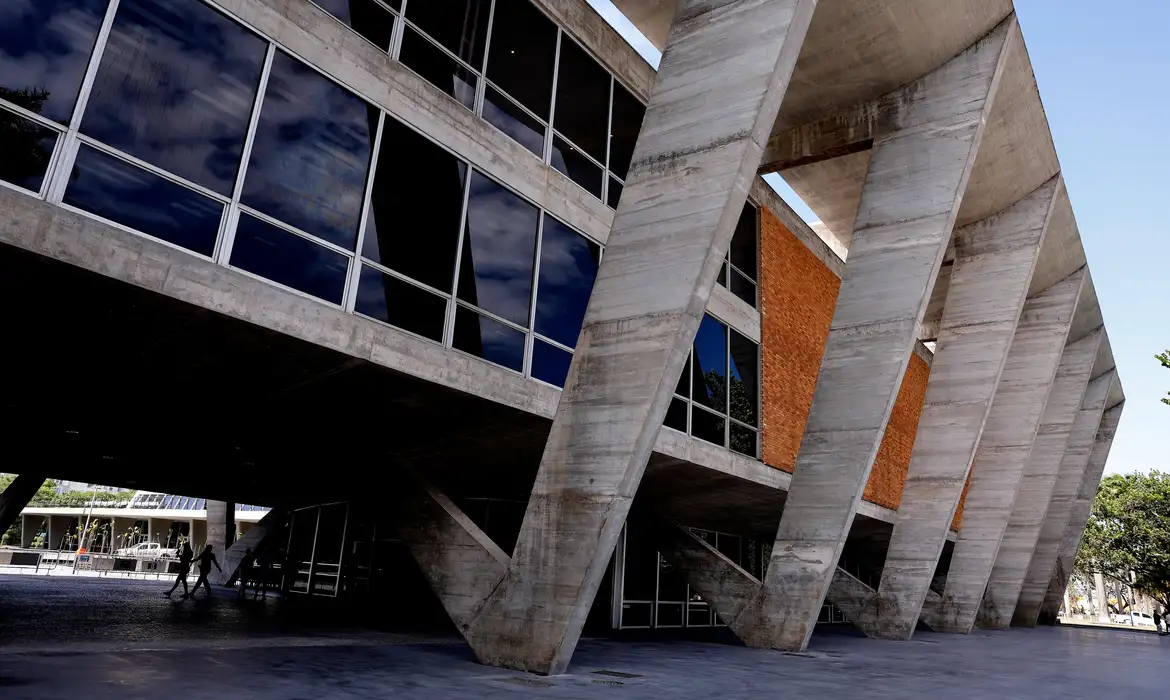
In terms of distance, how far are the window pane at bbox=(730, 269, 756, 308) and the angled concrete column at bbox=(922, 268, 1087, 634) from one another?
1163cm

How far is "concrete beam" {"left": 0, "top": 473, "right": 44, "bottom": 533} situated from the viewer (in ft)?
65.7

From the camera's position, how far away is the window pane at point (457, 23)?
10906 millimetres

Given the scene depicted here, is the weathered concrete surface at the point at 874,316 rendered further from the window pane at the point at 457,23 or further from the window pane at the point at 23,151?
the window pane at the point at 23,151

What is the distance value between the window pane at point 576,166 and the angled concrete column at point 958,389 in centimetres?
1329

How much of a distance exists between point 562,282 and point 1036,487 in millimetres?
27889

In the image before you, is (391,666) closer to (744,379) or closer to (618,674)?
(618,674)

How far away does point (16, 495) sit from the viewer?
67.2ft

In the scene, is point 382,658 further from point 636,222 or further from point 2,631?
point 636,222

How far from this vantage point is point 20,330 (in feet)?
25.6

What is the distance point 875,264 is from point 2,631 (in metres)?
16.3

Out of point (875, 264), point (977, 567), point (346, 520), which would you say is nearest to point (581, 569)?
point (875, 264)

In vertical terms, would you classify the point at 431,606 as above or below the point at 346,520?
below

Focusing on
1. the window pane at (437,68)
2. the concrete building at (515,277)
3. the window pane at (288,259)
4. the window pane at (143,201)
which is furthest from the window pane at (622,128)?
the window pane at (143,201)

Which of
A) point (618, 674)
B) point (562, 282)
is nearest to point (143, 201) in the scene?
point (562, 282)
